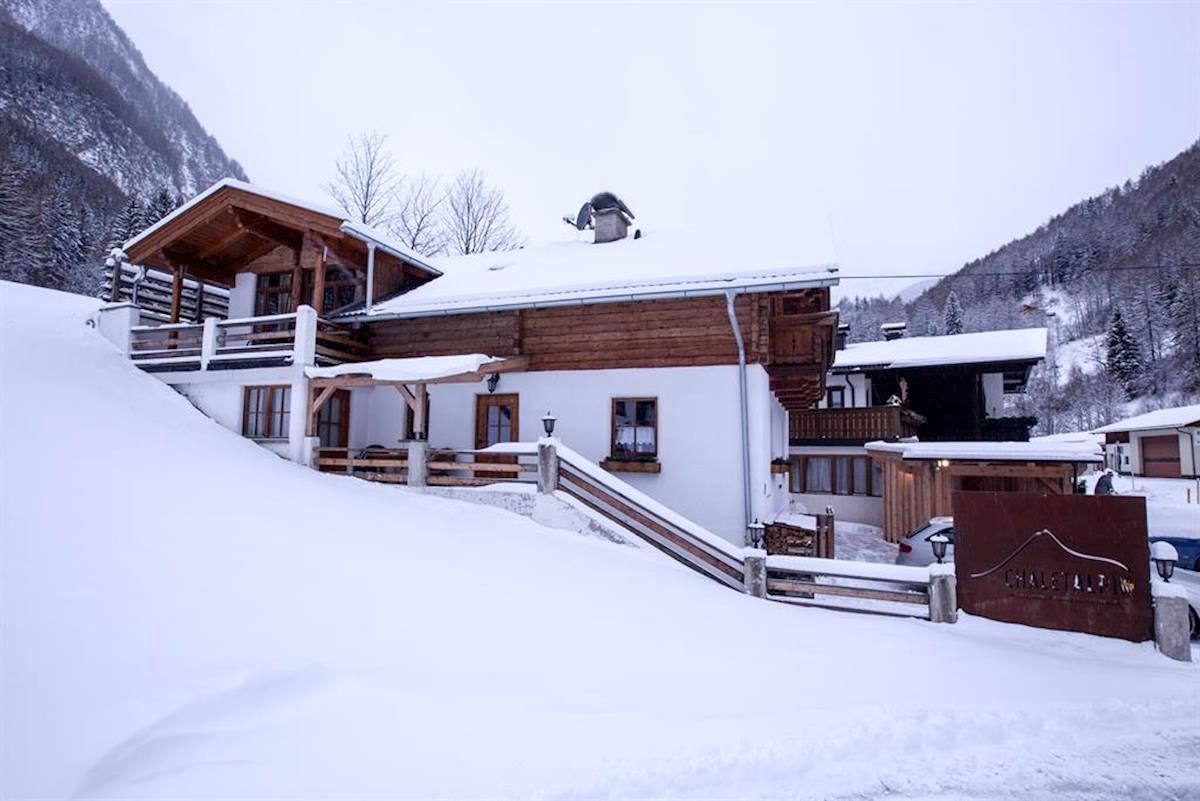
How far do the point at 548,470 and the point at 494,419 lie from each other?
142 inches

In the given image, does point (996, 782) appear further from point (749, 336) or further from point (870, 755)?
point (749, 336)

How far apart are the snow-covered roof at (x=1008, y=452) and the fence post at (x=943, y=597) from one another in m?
8.95

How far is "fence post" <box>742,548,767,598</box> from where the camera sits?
795 cm

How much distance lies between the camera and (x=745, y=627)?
6555 mm

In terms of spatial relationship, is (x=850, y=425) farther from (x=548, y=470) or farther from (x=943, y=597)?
(x=548, y=470)

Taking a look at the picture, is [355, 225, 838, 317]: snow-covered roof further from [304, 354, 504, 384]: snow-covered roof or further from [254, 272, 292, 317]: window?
[254, 272, 292, 317]: window

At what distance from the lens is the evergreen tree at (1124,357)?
60.2 m

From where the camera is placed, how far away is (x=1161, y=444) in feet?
115

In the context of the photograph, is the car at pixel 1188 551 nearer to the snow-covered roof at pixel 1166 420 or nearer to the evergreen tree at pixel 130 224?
the snow-covered roof at pixel 1166 420

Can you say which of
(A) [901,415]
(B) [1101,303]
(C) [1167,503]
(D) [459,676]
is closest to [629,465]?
(D) [459,676]

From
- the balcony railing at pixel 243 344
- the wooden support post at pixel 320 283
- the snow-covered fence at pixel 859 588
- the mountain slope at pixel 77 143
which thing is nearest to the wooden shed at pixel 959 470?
the snow-covered fence at pixel 859 588

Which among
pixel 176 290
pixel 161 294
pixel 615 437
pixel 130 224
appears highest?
pixel 130 224

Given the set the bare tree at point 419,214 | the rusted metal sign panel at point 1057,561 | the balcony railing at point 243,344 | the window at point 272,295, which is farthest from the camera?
the bare tree at point 419,214

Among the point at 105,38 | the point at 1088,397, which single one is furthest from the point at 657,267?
the point at 105,38
